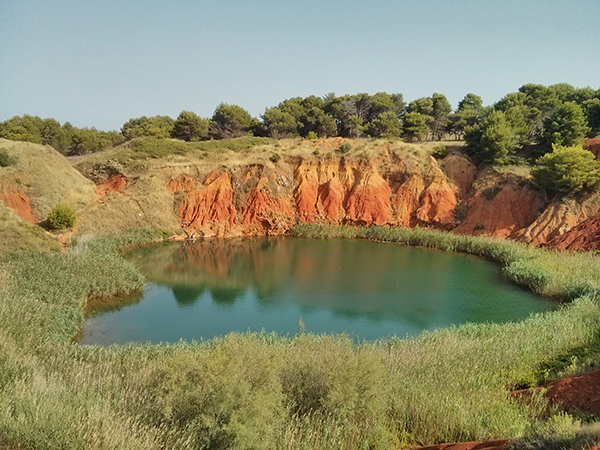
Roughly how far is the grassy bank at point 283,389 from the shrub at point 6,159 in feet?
67.7

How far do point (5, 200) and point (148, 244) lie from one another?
872 cm

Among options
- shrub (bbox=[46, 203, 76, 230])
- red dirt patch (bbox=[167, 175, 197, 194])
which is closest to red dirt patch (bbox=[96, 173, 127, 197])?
red dirt patch (bbox=[167, 175, 197, 194])

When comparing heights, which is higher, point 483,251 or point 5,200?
point 5,200

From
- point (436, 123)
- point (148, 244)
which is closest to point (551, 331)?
point (148, 244)

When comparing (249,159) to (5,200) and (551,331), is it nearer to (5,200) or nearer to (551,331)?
(5,200)

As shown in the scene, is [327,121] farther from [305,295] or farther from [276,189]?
[305,295]

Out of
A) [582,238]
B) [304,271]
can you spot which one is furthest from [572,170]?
[304,271]

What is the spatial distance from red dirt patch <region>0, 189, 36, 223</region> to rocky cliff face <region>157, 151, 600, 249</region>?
10.3 meters

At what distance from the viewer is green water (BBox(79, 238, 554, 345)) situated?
1598cm

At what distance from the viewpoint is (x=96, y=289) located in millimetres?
18125

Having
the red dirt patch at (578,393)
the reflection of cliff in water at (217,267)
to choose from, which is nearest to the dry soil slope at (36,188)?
the reflection of cliff in water at (217,267)

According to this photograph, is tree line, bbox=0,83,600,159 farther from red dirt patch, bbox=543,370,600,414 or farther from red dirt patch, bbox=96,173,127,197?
red dirt patch, bbox=543,370,600,414

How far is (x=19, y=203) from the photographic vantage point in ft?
91.9

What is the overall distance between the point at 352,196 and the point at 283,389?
98.3 feet
